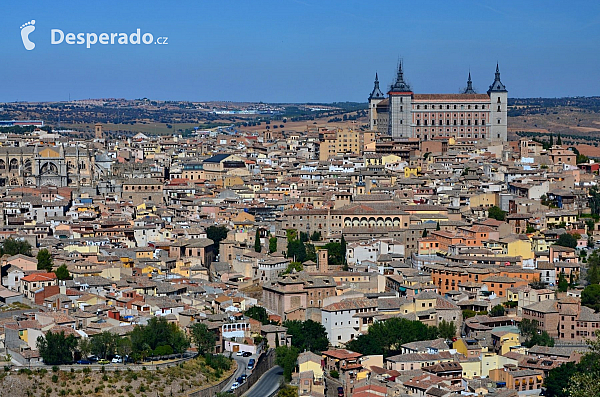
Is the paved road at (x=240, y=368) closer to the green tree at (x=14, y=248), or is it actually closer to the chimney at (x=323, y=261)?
the chimney at (x=323, y=261)

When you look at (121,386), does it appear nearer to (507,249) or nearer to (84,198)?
(507,249)

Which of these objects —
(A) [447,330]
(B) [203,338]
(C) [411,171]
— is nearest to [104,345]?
(B) [203,338]

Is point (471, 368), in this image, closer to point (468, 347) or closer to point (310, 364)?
point (468, 347)

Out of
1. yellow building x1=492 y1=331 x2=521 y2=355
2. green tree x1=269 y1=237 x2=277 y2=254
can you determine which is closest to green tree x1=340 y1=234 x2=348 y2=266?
green tree x1=269 y1=237 x2=277 y2=254

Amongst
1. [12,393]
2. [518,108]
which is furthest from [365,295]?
[518,108]

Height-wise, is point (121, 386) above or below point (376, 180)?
below

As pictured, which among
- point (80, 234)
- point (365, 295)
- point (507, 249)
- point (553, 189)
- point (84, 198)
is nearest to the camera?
point (365, 295)
